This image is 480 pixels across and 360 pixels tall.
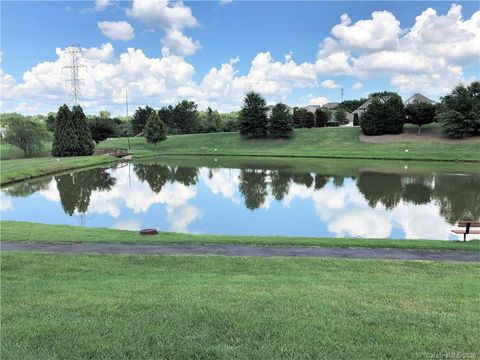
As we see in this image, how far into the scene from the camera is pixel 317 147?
62656mm

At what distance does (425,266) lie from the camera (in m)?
9.77

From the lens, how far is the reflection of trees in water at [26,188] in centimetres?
2821

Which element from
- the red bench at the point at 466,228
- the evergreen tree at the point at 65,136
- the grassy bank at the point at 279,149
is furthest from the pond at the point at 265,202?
the evergreen tree at the point at 65,136

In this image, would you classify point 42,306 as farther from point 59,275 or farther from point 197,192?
point 197,192

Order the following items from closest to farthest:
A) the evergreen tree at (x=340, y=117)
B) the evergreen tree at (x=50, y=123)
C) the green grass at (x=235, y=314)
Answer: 1. the green grass at (x=235, y=314)
2. the evergreen tree at (x=340, y=117)
3. the evergreen tree at (x=50, y=123)

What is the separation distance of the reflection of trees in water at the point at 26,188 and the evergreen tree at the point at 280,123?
43.1 meters

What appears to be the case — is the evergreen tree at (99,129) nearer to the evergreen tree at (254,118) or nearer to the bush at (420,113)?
the evergreen tree at (254,118)

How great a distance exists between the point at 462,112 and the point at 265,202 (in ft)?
145

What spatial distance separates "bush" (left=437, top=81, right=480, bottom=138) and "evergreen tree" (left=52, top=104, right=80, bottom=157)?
51.6 meters

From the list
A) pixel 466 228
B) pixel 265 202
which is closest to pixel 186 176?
pixel 265 202

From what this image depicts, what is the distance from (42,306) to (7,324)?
0.78 meters

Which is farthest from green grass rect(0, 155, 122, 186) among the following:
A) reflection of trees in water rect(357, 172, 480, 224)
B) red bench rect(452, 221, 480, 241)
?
red bench rect(452, 221, 480, 241)

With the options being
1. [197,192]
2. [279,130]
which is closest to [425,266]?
[197,192]

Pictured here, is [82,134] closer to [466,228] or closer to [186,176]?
[186,176]
